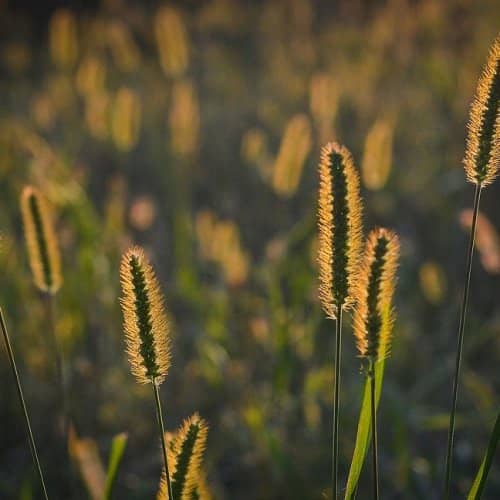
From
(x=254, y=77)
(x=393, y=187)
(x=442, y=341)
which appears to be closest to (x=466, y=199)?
(x=393, y=187)

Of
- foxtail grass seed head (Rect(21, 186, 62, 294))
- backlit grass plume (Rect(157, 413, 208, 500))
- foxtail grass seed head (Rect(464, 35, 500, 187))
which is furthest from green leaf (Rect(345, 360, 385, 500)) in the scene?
foxtail grass seed head (Rect(21, 186, 62, 294))

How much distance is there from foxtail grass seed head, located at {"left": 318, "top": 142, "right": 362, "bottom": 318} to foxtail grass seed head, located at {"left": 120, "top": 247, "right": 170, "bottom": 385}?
28 centimetres

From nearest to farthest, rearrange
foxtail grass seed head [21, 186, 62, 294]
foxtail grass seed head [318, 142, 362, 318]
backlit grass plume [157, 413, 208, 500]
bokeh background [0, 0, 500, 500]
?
1. foxtail grass seed head [318, 142, 362, 318]
2. backlit grass plume [157, 413, 208, 500]
3. foxtail grass seed head [21, 186, 62, 294]
4. bokeh background [0, 0, 500, 500]

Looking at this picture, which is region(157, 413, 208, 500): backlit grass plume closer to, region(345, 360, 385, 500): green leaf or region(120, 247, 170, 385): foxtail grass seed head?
region(120, 247, 170, 385): foxtail grass seed head

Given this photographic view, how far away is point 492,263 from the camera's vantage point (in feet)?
8.12

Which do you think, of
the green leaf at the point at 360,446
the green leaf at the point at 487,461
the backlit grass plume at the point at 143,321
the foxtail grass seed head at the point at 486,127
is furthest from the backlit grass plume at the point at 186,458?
the foxtail grass seed head at the point at 486,127

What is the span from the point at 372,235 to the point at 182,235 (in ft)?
8.02

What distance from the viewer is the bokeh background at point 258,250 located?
2596 mm

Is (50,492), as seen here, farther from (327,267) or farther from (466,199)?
(466,199)

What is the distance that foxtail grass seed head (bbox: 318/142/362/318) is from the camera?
1038 millimetres

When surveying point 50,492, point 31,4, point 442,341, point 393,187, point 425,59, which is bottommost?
point 50,492

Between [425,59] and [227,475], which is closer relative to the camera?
[227,475]

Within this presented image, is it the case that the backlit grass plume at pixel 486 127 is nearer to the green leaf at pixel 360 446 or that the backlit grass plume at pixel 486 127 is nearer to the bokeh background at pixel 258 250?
the green leaf at pixel 360 446

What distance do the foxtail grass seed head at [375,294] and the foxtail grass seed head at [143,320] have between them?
1.06 feet
